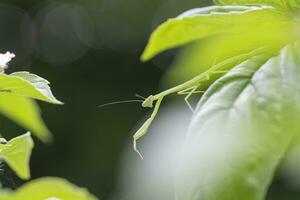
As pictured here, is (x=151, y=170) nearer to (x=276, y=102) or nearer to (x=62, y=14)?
(x=276, y=102)

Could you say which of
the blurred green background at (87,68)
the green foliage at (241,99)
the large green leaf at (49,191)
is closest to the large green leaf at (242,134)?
the green foliage at (241,99)

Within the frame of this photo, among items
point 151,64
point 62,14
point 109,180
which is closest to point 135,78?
point 151,64

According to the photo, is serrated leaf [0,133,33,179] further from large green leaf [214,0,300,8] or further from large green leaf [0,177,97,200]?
large green leaf [214,0,300,8]

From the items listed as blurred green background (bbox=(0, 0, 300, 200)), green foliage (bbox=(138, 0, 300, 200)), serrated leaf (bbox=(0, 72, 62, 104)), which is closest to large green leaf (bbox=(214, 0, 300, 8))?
green foliage (bbox=(138, 0, 300, 200))

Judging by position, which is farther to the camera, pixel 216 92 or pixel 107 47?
pixel 107 47

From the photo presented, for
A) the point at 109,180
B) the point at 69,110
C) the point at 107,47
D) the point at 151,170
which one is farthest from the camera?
the point at 107,47

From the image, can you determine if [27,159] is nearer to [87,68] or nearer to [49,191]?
[49,191]
